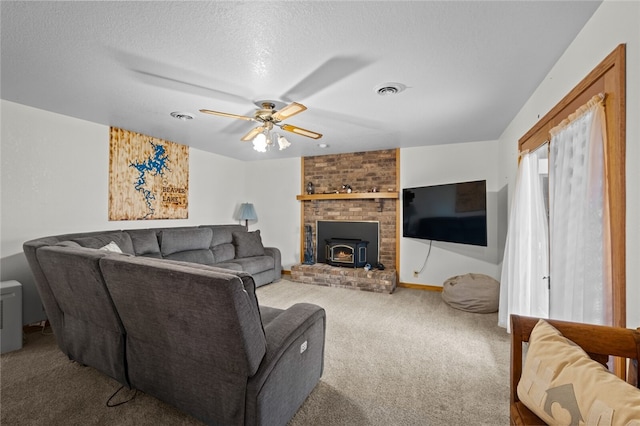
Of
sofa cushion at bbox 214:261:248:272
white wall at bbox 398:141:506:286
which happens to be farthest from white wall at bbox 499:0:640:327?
sofa cushion at bbox 214:261:248:272

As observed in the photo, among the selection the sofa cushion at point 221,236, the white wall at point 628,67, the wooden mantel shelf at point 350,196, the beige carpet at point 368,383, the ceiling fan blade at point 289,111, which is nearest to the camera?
the white wall at point 628,67

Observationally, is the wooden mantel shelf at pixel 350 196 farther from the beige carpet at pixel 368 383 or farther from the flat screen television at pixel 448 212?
the beige carpet at pixel 368 383

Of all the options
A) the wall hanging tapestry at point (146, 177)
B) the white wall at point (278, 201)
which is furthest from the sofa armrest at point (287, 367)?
the white wall at point (278, 201)

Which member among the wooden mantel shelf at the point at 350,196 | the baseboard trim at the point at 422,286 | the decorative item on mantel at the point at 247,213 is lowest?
the baseboard trim at the point at 422,286

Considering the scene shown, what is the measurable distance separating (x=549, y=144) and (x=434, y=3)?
142cm

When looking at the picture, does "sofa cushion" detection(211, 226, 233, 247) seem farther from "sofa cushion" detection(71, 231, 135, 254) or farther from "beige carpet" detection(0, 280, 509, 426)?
"beige carpet" detection(0, 280, 509, 426)

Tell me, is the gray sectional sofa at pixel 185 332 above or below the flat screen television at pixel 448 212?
below

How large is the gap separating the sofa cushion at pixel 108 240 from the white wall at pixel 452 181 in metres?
4.02

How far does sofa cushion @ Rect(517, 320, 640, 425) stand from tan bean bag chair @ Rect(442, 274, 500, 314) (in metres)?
2.70

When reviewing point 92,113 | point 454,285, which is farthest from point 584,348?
point 92,113

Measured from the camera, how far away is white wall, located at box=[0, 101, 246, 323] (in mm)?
2906

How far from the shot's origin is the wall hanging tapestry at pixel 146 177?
12.6ft

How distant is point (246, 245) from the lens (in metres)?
5.02

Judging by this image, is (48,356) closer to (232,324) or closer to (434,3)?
(232,324)
